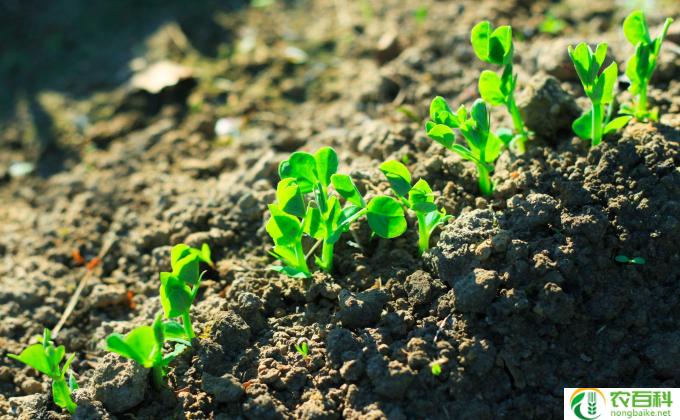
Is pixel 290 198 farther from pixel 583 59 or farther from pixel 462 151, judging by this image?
pixel 583 59

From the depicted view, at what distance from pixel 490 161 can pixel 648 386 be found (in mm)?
919

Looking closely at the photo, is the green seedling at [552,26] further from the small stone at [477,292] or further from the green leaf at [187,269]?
the green leaf at [187,269]

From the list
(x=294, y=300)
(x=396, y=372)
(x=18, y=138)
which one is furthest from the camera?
(x=18, y=138)

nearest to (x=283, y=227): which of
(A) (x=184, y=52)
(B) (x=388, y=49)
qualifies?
(B) (x=388, y=49)

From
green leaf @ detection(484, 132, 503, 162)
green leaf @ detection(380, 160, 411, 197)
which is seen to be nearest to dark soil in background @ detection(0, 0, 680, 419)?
green leaf @ detection(484, 132, 503, 162)

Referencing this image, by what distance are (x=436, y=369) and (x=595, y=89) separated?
1.10 meters

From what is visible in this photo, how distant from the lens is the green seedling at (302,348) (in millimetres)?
2291

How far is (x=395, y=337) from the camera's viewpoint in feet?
7.47

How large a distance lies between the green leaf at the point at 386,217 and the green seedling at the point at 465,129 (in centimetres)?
27

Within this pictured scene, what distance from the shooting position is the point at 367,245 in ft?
8.53

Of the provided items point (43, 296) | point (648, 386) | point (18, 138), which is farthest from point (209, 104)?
point (648, 386)

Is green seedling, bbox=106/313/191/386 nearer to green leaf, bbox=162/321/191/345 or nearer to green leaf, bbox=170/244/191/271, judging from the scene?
green leaf, bbox=162/321/191/345

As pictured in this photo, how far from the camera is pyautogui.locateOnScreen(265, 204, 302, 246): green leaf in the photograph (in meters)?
2.31

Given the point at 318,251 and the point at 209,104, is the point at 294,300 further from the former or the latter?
the point at 209,104
